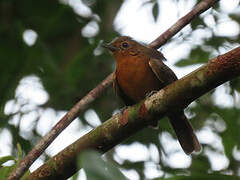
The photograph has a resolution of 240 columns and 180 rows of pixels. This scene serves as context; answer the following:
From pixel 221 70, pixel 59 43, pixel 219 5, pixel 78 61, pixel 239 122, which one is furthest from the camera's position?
pixel 59 43

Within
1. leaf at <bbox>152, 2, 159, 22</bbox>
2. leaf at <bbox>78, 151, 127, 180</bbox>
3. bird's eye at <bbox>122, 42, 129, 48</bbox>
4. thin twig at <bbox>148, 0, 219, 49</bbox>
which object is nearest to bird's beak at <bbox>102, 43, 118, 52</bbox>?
bird's eye at <bbox>122, 42, 129, 48</bbox>

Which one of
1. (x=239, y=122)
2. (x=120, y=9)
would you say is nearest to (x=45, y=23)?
(x=120, y=9)

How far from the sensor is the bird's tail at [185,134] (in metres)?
4.74

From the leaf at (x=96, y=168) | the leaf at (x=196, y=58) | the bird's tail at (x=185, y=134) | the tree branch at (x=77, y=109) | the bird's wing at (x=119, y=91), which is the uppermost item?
the leaf at (x=96, y=168)

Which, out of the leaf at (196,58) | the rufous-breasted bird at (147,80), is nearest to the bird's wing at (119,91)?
the rufous-breasted bird at (147,80)

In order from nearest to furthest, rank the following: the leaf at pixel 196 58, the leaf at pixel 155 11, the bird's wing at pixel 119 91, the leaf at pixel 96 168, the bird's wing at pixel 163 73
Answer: the leaf at pixel 96 168, the bird's wing at pixel 163 73, the bird's wing at pixel 119 91, the leaf at pixel 155 11, the leaf at pixel 196 58

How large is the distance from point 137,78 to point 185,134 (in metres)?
0.74

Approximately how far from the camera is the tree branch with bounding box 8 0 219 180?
3.73m

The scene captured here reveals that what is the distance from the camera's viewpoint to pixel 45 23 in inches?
277

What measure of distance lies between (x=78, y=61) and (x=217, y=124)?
6.08ft

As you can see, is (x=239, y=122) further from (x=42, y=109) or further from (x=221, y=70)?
(x=42, y=109)

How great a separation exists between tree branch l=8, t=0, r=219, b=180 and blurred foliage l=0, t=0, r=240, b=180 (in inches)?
13.5

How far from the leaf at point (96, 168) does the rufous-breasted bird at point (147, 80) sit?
8.40ft

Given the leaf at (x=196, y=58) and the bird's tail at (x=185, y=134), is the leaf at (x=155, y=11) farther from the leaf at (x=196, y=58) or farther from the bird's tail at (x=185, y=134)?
the bird's tail at (x=185, y=134)
